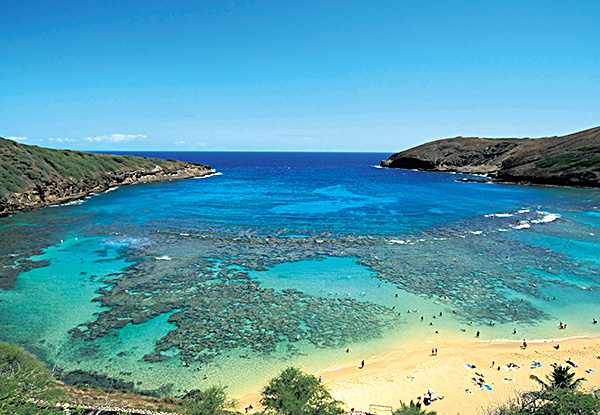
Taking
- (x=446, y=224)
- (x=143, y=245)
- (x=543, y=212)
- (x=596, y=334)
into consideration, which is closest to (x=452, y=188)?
(x=543, y=212)

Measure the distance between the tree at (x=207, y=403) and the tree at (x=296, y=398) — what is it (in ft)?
6.55

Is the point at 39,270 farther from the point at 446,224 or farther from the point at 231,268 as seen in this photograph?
the point at 446,224

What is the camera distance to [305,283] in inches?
1329

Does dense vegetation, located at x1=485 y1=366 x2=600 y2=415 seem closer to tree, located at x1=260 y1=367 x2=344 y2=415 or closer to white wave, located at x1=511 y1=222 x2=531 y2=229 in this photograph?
tree, located at x1=260 y1=367 x2=344 y2=415

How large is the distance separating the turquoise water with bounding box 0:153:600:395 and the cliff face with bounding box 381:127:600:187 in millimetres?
54581

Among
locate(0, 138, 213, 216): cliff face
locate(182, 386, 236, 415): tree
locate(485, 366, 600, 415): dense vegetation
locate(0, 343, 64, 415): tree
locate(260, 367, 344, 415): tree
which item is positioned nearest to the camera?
locate(0, 343, 64, 415): tree

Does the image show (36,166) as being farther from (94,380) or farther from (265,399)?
(265,399)

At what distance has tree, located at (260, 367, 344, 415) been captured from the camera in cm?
1582

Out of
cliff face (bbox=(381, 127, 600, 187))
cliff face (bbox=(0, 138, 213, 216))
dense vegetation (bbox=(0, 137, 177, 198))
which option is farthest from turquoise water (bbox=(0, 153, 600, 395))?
cliff face (bbox=(381, 127, 600, 187))

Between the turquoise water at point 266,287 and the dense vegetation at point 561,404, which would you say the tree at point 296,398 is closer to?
the turquoise water at point 266,287

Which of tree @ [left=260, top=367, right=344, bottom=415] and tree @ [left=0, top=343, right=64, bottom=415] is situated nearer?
tree @ [left=0, top=343, right=64, bottom=415]

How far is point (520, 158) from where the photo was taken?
421ft

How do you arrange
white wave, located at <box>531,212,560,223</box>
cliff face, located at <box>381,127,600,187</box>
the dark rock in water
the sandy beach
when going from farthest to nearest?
cliff face, located at <box>381,127,600,187</box> → white wave, located at <box>531,212,560,223</box> → the dark rock in water → the sandy beach

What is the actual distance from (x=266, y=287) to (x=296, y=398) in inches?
646
